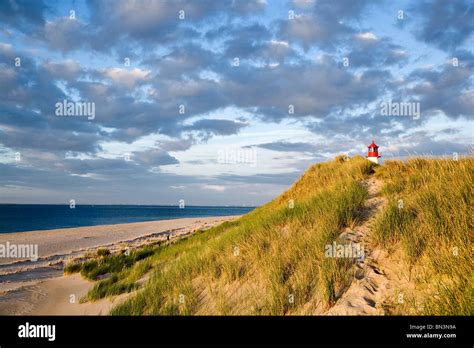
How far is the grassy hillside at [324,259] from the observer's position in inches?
233

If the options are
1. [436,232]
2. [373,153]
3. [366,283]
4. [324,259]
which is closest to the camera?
[366,283]

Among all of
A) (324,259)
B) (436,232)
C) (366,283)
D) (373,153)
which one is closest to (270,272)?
(324,259)

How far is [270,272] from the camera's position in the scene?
23.5 ft

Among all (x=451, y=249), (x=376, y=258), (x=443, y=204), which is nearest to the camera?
(x=451, y=249)

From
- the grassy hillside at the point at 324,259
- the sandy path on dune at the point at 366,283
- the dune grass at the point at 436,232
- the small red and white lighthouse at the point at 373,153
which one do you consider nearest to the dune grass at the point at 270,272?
the grassy hillside at the point at 324,259

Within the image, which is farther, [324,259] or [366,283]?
[324,259]

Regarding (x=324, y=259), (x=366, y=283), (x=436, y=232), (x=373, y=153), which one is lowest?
(x=366, y=283)

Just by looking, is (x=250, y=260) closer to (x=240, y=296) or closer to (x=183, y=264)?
(x=240, y=296)

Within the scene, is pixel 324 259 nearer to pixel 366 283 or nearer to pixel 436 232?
pixel 366 283

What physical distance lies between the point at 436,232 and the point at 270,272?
11.7ft
